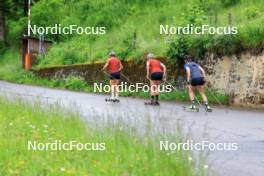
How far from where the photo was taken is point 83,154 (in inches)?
337

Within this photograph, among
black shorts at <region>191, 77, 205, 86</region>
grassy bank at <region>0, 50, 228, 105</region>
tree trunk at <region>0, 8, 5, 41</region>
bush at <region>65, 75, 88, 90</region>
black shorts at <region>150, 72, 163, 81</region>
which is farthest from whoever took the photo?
tree trunk at <region>0, 8, 5, 41</region>

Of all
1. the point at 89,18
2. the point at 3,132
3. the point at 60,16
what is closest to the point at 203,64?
the point at 3,132

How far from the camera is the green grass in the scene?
7.22 meters

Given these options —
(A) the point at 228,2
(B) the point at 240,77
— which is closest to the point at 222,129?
(B) the point at 240,77

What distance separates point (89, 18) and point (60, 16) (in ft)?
19.7

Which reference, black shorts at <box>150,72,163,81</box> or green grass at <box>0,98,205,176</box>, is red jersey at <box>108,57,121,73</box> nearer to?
black shorts at <box>150,72,163,81</box>

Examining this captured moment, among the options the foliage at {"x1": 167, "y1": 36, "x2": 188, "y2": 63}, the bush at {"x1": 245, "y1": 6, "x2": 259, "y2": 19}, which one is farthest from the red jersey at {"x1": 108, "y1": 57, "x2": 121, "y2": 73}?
the bush at {"x1": 245, "y1": 6, "x2": 259, "y2": 19}

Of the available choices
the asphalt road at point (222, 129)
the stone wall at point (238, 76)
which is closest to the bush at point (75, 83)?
the stone wall at point (238, 76)

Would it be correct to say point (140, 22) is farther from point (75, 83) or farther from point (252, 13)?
point (252, 13)

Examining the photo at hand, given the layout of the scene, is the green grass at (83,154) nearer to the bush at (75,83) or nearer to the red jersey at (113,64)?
the red jersey at (113,64)

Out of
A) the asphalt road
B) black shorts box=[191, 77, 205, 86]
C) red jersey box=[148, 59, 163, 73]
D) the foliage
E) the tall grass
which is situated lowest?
the asphalt road

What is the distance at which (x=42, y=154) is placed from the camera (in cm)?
852

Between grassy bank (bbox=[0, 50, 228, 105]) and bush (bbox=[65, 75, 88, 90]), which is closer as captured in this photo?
grassy bank (bbox=[0, 50, 228, 105])

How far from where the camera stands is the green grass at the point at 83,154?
23.7ft
